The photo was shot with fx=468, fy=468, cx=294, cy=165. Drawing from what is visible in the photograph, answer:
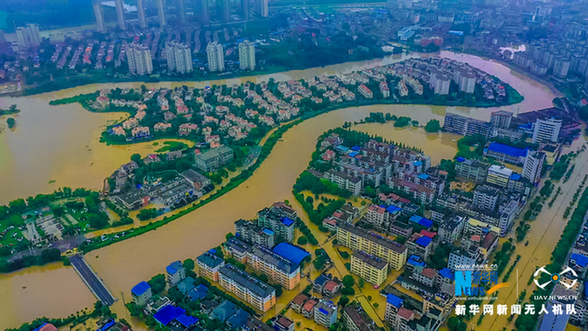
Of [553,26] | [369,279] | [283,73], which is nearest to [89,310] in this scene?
[369,279]

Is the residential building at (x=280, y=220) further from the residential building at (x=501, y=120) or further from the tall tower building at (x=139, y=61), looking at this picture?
the tall tower building at (x=139, y=61)

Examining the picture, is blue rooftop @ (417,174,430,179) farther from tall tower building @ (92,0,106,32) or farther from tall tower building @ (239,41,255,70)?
tall tower building @ (92,0,106,32)

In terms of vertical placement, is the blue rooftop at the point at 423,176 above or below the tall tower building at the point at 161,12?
below

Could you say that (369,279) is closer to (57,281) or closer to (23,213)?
(57,281)

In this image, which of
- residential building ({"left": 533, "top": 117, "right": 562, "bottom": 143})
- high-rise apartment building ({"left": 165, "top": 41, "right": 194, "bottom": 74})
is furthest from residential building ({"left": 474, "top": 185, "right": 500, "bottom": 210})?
high-rise apartment building ({"left": 165, "top": 41, "right": 194, "bottom": 74})

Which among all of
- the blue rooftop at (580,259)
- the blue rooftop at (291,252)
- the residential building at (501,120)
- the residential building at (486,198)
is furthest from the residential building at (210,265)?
the residential building at (501,120)
